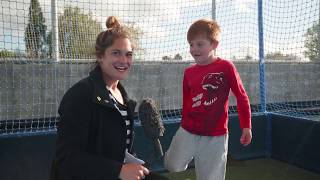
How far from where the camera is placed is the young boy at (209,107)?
2826mm

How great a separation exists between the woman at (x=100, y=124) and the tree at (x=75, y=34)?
296 centimetres

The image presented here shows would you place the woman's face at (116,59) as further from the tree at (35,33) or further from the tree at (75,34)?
the tree at (75,34)

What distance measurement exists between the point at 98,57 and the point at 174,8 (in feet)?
9.62

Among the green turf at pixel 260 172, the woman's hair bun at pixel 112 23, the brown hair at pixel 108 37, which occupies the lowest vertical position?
the green turf at pixel 260 172

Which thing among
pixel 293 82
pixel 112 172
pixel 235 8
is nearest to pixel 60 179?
pixel 112 172

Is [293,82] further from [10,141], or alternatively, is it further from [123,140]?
[123,140]

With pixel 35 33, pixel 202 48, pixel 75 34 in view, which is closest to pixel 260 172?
pixel 202 48

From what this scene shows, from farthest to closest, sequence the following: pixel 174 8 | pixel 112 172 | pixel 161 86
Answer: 1. pixel 161 86
2. pixel 174 8
3. pixel 112 172

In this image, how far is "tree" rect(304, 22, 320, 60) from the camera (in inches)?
188

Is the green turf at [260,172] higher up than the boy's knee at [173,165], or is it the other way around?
the boy's knee at [173,165]

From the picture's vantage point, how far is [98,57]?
6.22 ft

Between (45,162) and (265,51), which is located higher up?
(265,51)

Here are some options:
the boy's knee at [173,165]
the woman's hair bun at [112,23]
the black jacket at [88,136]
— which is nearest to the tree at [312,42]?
the boy's knee at [173,165]

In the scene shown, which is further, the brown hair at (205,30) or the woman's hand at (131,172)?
the brown hair at (205,30)
